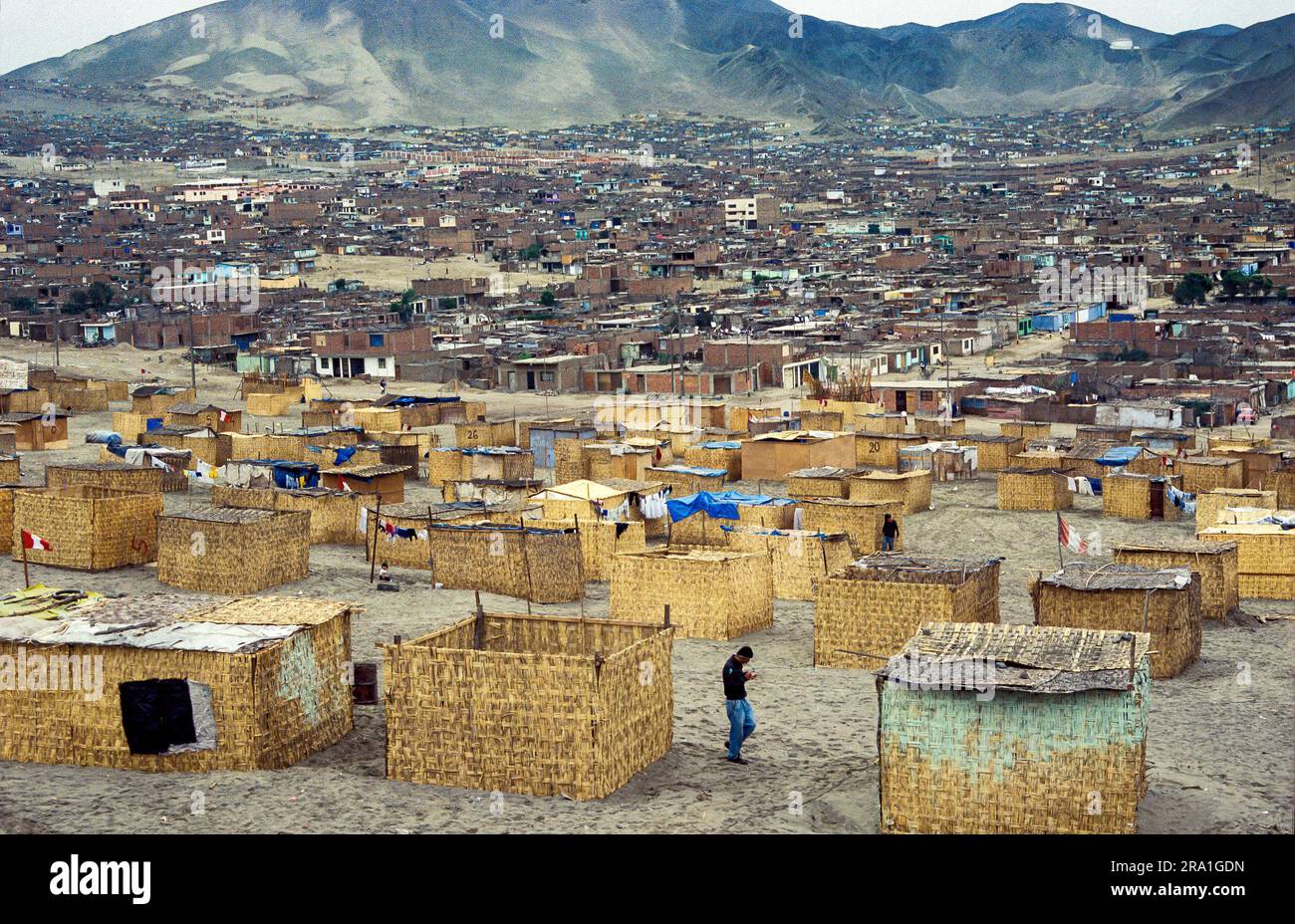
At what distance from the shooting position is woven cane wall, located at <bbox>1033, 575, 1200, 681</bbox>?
11398 mm

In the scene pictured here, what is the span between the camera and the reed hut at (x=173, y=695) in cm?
876

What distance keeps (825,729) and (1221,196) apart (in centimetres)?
10729

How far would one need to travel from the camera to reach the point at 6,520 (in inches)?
604

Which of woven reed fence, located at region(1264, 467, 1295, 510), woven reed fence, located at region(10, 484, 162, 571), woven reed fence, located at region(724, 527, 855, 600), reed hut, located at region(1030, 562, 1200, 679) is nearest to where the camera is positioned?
reed hut, located at region(1030, 562, 1200, 679)

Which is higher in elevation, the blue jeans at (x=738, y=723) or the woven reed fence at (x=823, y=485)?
the blue jeans at (x=738, y=723)

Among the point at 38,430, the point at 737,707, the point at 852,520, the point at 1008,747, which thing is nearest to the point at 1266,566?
the point at 852,520

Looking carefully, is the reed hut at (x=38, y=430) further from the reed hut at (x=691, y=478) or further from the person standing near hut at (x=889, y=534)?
the person standing near hut at (x=889, y=534)

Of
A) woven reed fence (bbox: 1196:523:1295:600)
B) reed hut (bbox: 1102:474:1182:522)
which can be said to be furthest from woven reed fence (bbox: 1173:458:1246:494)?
woven reed fence (bbox: 1196:523:1295:600)

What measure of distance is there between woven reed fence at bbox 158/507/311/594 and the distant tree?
49.4 metres

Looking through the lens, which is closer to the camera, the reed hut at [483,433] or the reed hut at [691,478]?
the reed hut at [691,478]

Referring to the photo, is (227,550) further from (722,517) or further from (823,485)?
(823,485)

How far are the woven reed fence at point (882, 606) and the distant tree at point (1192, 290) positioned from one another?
4978cm

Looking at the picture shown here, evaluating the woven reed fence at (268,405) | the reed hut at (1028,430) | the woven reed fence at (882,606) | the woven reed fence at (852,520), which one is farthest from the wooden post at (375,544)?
the woven reed fence at (268,405)

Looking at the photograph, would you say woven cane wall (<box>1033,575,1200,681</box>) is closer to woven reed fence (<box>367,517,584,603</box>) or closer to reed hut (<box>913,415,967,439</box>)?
woven reed fence (<box>367,517,584,603</box>)
